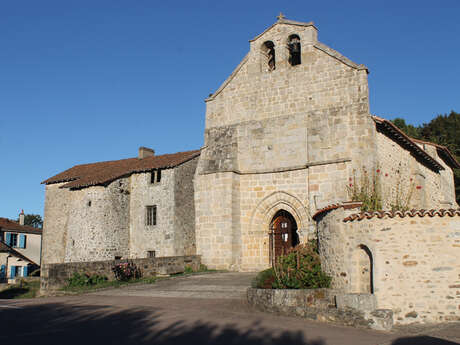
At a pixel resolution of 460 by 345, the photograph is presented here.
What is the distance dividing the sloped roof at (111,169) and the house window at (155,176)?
0.33 m

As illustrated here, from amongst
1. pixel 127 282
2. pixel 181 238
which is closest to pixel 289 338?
pixel 127 282

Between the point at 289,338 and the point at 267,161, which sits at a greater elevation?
the point at 267,161

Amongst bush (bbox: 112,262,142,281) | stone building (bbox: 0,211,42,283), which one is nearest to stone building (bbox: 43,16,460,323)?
bush (bbox: 112,262,142,281)

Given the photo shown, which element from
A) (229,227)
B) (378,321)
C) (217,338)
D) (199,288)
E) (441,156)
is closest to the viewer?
(217,338)

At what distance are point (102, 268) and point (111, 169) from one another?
1137 centimetres

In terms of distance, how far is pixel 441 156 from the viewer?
25.7 m

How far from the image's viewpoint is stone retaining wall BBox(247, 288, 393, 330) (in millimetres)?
9258

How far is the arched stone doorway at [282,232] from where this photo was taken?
19.3 m

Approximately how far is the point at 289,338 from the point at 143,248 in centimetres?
1744

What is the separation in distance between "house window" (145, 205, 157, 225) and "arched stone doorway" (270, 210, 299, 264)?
759 cm

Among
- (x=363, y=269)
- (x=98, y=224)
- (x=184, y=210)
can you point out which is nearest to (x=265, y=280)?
(x=363, y=269)

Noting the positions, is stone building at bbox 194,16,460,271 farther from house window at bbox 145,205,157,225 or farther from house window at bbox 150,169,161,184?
house window at bbox 145,205,157,225

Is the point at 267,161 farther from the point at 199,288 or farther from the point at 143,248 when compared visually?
the point at 143,248

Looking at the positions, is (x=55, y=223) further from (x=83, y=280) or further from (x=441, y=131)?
(x=441, y=131)
